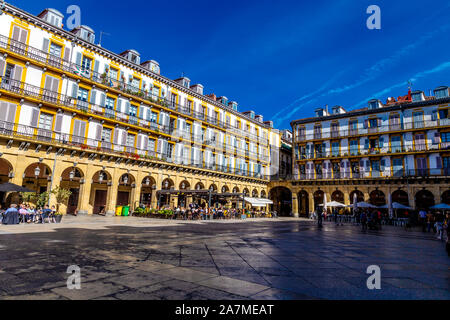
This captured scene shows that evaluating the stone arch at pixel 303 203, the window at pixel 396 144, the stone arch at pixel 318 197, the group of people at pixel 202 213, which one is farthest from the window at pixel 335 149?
the group of people at pixel 202 213

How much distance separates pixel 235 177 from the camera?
38.0 metres

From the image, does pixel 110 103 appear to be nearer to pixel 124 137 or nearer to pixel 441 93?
pixel 124 137

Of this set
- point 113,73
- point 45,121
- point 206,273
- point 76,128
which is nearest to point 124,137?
point 76,128

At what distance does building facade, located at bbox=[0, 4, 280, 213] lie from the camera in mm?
20422

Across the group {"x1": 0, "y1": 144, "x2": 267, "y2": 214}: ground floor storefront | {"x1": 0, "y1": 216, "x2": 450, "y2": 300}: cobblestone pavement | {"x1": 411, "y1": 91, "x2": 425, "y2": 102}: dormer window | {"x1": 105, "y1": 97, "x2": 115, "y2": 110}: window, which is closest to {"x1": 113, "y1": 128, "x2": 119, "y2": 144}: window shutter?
{"x1": 0, "y1": 144, "x2": 267, "y2": 214}: ground floor storefront

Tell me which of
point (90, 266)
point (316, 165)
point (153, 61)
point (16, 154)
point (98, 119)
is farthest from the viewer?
point (316, 165)

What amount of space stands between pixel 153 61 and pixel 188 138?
9431 millimetres

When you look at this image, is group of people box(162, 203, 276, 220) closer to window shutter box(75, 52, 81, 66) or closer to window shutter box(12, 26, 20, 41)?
window shutter box(75, 52, 81, 66)

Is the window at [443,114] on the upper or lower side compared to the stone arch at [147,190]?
upper

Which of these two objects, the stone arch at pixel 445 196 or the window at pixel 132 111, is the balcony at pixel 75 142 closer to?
the window at pixel 132 111

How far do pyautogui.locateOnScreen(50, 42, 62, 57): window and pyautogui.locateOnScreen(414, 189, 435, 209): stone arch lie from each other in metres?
40.3

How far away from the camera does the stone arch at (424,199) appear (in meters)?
32.1
